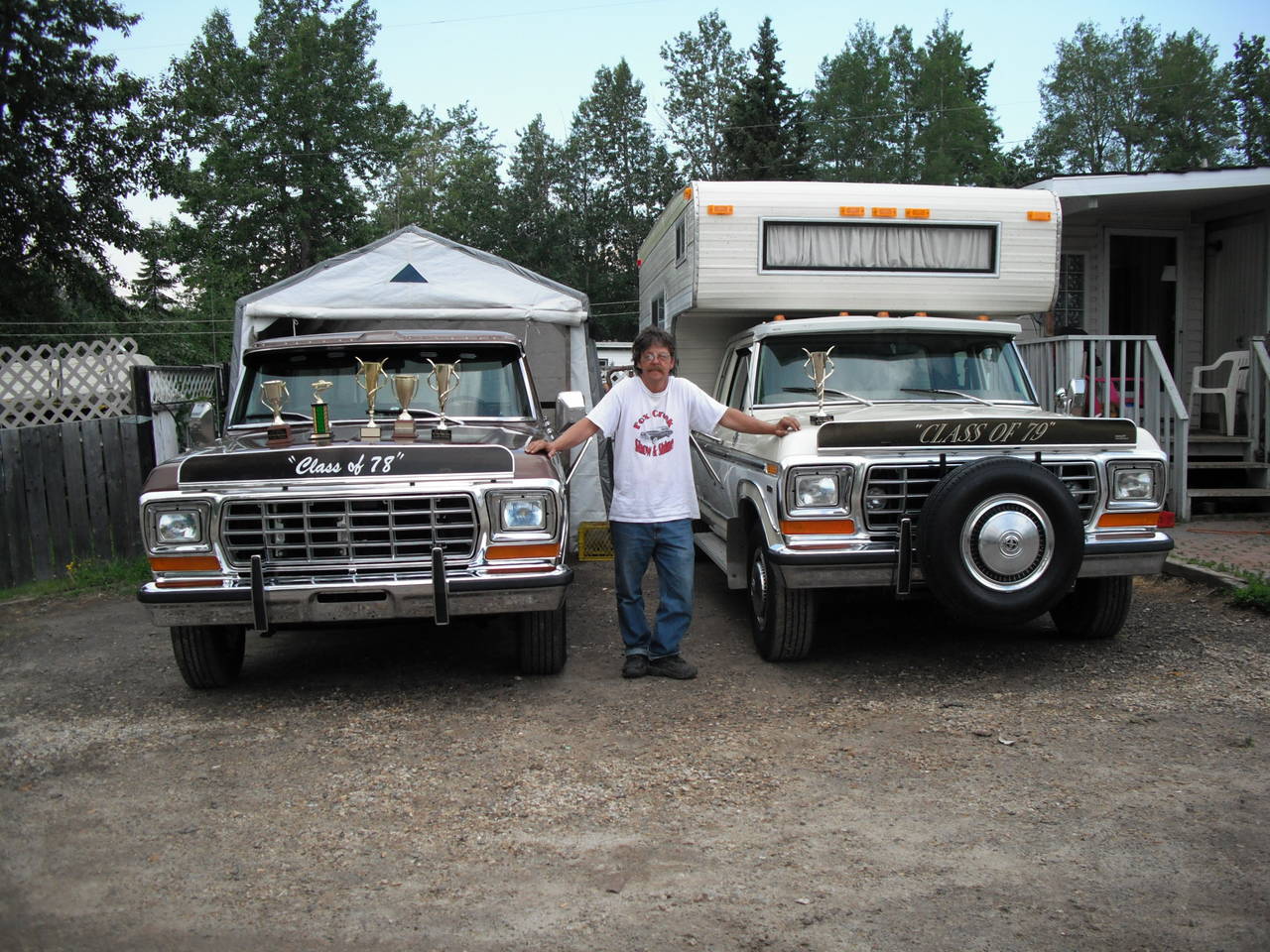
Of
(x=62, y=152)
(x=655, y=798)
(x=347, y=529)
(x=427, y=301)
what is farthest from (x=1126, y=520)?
(x=62, y=152)

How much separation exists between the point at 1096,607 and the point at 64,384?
28.4 ft

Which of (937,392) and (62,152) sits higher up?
(62,152)

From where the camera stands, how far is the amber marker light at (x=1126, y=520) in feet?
17.6

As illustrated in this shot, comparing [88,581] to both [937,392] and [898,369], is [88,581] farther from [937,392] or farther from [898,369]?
[937,392]

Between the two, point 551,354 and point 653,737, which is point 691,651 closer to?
point 653,737

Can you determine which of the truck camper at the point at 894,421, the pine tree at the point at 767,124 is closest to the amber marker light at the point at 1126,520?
the truck camper at the point at 894,421

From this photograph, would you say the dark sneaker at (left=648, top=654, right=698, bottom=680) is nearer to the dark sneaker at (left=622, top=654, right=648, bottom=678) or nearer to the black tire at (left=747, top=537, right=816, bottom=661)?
the dark sneaker at (left=622, top=654, right=648, bottom=678)

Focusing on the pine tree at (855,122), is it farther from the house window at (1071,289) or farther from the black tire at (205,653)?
the black tire at (205,653)

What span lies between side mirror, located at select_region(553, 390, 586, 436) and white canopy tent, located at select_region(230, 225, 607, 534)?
100 inches

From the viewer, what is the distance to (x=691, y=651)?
603cm

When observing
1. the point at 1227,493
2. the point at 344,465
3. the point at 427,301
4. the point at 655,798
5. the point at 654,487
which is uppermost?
the point at 427,301

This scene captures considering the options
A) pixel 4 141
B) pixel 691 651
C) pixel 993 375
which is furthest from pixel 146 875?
pixel 4 141

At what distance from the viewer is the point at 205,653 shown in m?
5.16

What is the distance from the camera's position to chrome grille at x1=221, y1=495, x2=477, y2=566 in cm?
482
